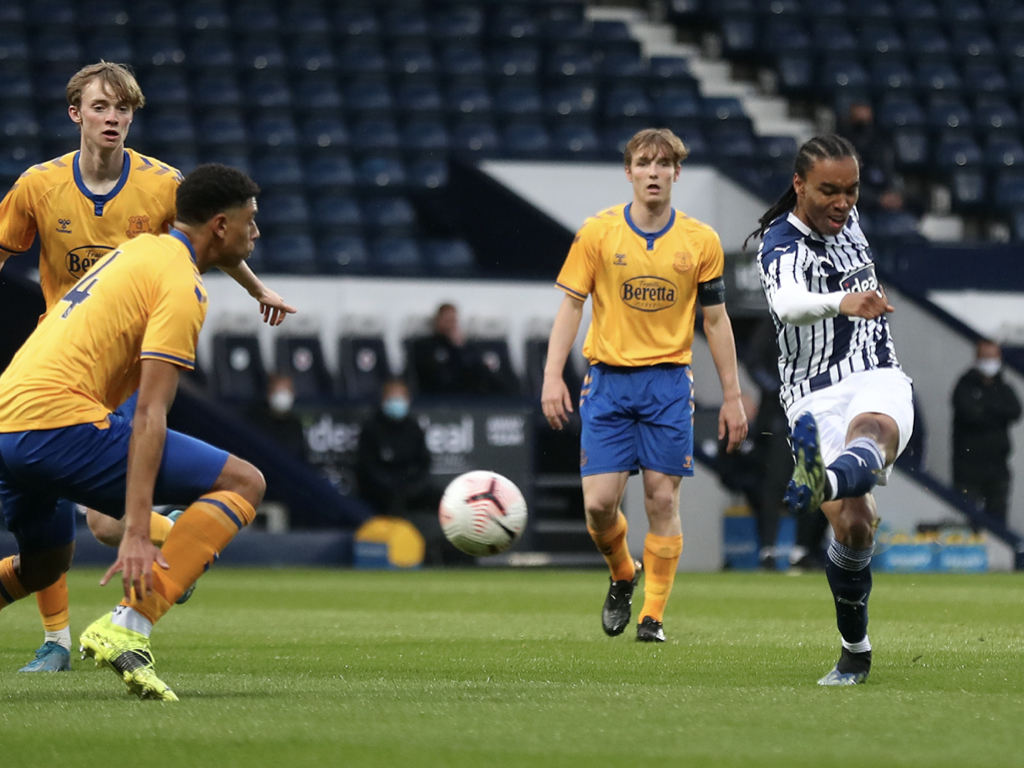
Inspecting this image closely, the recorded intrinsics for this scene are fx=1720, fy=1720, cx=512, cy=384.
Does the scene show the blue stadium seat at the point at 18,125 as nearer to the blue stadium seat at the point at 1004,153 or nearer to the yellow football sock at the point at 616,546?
the blue stadium seat at the point at 1004,153

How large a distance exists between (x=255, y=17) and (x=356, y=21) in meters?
1.16

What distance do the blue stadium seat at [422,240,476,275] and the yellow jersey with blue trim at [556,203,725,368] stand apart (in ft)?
29.8

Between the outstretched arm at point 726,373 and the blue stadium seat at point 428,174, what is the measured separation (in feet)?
33.5

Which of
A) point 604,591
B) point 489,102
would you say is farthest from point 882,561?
point 489,102

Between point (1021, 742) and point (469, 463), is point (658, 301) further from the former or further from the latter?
point (469, 463)

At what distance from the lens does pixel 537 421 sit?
50.5ft

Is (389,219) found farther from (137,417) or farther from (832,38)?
(137,417)

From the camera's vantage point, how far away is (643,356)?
7.86 metres

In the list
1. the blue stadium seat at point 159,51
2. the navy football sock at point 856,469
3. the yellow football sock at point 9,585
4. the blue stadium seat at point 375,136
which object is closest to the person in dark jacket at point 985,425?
the blue stadium seat at point 375,136

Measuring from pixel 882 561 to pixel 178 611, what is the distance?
7.51 meters

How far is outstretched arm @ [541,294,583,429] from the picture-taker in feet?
25.4

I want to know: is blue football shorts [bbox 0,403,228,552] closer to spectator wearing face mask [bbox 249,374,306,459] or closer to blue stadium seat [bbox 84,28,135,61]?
spectator wearing face mask [bbox 249,374,306,459]

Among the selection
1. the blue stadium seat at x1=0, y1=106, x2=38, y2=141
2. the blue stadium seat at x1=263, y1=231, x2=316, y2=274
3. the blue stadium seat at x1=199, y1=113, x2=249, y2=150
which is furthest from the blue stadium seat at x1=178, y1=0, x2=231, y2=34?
the blue stadium seat at x1=263, y1=231, x2=316, y2=274

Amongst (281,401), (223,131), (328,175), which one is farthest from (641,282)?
(223,131)
